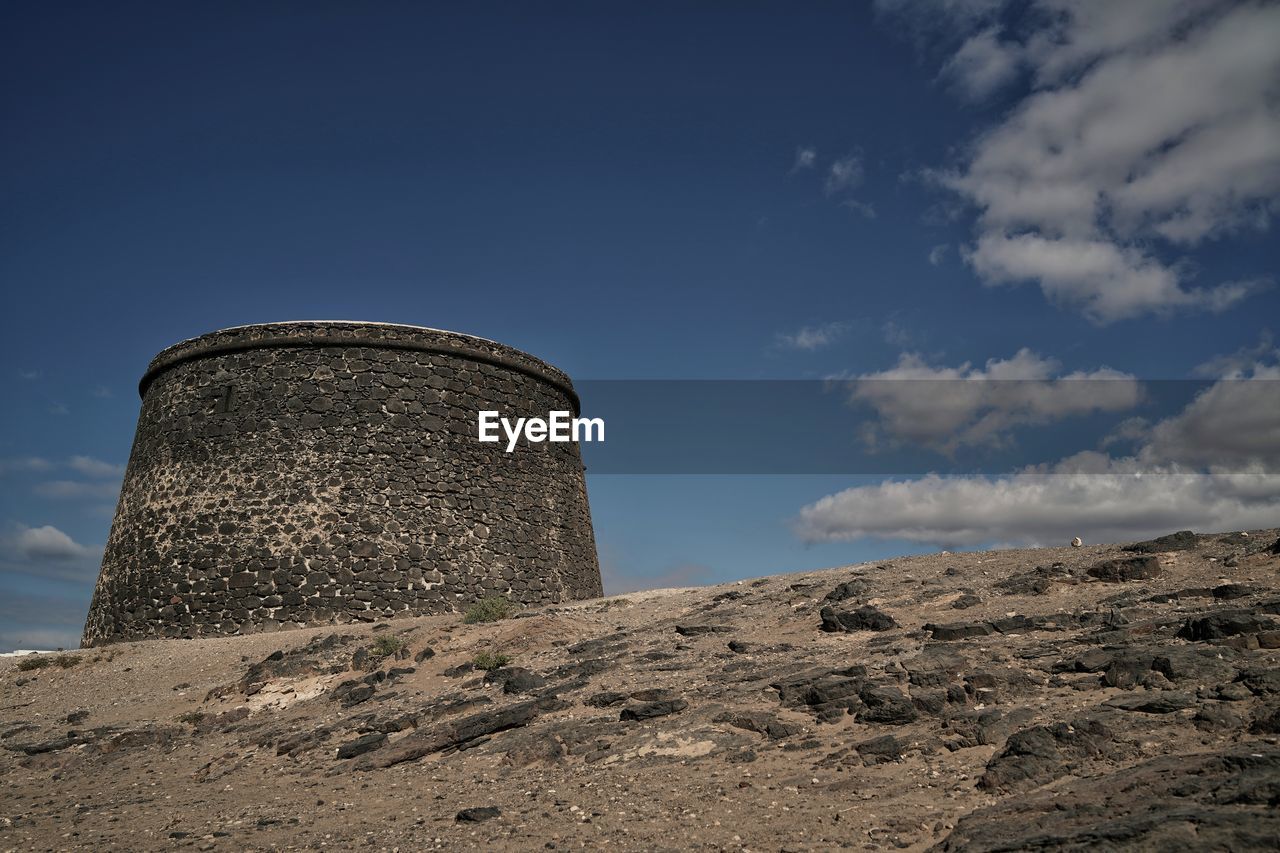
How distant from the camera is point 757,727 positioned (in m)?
8.91

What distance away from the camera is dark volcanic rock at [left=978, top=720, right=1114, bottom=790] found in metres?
6.77

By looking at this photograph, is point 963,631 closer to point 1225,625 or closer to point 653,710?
point 1225,625

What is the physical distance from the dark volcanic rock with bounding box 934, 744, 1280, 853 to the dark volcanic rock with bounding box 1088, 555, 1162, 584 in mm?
5866

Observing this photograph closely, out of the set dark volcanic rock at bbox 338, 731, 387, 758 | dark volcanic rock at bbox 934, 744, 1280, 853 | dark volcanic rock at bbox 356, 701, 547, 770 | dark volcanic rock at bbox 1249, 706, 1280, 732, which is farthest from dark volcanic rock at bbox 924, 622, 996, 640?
dark volcanic rock at bbox 338, 731, 387, 758

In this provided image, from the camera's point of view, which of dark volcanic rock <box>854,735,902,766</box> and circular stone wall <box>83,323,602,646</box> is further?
circular stone wall <box>83,323,602,646</box>

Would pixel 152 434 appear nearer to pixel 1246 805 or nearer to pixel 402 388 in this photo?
pixel 402 388

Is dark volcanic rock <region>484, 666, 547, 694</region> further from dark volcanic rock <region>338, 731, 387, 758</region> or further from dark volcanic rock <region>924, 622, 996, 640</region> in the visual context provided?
dark volcanic rock <region>924, 622, 996, 640</region>

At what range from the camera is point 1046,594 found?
11.9 meters

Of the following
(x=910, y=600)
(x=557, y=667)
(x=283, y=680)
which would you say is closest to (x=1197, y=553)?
(x=910, y=600)

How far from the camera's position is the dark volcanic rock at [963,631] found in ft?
34.5

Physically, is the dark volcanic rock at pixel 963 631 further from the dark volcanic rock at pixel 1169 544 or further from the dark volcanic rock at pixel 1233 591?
the dark volcanic rock at pixel 1169 544

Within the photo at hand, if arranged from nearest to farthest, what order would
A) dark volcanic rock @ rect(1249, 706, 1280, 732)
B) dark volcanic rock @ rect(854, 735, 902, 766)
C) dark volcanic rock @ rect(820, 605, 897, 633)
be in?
dark volcanic rock @ rect(1249, 706, 1280, 732), dark volcanic rock @ rect(854, 735, 902, 766), dark volcanic rock @ rect(820, 605, 897, 633)

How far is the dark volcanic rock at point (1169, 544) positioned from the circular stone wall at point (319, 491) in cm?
1338

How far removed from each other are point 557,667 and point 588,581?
11.5 m
